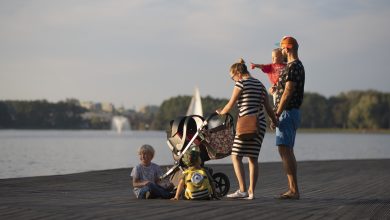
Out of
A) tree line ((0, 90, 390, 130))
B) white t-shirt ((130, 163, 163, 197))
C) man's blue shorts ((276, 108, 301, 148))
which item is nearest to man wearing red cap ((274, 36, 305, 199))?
man's blue shorts ((276, 108, 301, 148))

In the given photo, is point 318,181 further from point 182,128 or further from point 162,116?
point 162,116

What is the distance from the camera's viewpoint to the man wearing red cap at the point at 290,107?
967 cm

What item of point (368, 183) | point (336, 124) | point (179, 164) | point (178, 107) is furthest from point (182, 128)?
point (178, 107)

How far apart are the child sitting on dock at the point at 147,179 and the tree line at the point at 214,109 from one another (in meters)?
118

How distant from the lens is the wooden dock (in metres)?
7.60

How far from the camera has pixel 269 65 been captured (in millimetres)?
10422

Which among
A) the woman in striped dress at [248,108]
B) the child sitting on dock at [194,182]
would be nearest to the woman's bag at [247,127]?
the woman in striped dress at [248,108]

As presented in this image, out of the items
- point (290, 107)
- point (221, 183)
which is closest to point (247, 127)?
point (290, 107)

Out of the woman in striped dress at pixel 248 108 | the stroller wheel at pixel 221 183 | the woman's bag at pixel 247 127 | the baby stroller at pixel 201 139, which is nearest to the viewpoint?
the woman's bag at pixel 247 127

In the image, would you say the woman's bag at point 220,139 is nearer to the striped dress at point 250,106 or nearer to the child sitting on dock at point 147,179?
the striped dress at point 250,106

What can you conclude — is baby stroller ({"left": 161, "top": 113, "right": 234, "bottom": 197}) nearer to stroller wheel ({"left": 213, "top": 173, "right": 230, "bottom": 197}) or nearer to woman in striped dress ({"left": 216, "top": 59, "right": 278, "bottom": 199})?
stroller wheel ({"left": 213, "top": 173, "right": 230, "bottom": 197})

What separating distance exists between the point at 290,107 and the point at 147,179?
2285 millimetres

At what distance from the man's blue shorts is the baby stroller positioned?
74 cm

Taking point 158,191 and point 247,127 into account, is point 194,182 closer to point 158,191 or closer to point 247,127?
point 158,191
